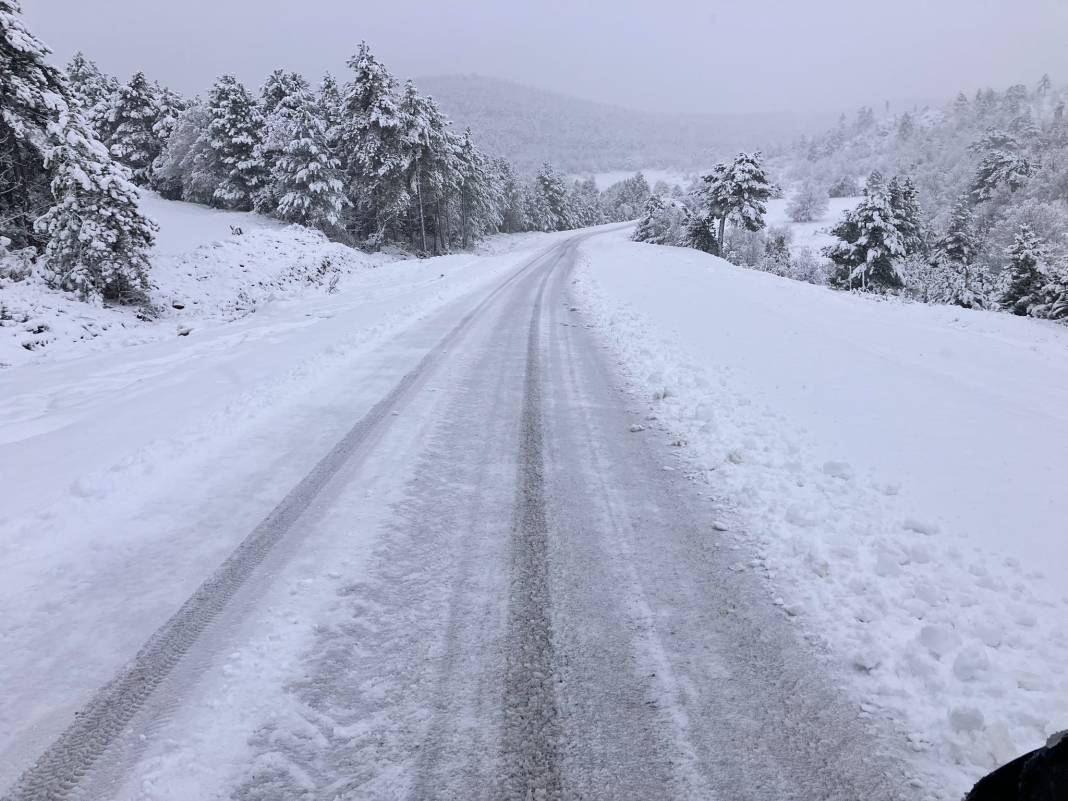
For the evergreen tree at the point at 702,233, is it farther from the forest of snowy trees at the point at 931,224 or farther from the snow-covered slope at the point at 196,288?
the snow-covered slope at the point at 196,288

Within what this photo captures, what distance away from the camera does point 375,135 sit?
34750mm

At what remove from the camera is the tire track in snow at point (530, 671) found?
227cm

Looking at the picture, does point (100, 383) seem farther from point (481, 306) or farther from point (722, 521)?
point (722, 521)

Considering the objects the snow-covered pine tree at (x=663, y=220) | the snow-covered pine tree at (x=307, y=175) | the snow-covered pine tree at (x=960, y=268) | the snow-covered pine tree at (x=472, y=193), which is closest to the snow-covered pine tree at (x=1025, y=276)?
the snow-covered pine tree at (x=960, y=268)

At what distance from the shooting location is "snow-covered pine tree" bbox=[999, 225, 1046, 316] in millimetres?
23922

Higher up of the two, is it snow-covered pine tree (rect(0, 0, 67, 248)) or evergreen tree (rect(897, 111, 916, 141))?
snow-covered pine tree (rect(0, 0, 67, 248))

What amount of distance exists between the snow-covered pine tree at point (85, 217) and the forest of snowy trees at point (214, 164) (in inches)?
1.2

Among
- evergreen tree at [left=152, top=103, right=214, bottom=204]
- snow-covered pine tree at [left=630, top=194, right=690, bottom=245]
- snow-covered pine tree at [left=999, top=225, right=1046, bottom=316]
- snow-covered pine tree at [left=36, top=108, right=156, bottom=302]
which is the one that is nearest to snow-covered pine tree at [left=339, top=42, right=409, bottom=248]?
evergreen tree at [left=152, top=103, right=214, bottom=204]

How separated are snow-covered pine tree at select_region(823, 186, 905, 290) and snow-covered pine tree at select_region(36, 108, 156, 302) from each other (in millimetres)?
36074

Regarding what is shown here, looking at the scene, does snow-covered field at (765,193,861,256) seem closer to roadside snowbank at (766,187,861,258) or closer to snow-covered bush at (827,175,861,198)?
roadside snowbank at (766,187,861,258)

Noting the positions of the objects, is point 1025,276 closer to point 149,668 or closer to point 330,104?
point 149,668

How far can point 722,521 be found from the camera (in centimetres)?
442

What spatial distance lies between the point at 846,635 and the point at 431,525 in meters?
2.91

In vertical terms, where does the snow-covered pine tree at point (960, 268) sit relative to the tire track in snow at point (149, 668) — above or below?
below
